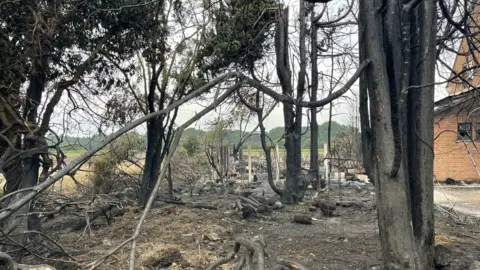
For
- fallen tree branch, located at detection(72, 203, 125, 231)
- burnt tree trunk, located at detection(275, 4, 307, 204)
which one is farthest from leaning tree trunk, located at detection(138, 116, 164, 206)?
burnt tree trunk, located at detection(275, 4, 307, 204)

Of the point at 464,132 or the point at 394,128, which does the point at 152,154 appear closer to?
the point at 464,132

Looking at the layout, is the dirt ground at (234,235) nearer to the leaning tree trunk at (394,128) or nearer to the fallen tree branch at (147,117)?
the leaning tree trunk at (394,128)

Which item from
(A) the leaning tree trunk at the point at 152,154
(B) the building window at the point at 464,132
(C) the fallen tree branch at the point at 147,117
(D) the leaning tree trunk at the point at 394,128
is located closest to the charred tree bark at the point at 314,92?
(B) the building window at the point at 464,132

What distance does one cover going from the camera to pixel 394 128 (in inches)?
144

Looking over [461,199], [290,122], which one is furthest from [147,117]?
[461,199]

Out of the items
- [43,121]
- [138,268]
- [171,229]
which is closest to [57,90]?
[43,121]

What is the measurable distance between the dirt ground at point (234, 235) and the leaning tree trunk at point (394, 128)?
1.19m

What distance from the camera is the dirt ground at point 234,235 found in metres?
5.59

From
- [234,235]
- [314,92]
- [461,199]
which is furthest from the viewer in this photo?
[461,199]

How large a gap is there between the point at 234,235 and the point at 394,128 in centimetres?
462

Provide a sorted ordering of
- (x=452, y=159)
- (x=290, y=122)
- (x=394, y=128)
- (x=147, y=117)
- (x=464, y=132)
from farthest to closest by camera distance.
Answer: (x=452, y=159)
(x=290, y=122)
(x=464, y=132)
(x=394, y=128)
(x=147, y=117)

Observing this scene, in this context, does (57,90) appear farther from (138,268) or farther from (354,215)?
(354,215)

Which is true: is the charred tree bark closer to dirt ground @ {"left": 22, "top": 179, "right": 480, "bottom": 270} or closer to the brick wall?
dirt ground @ {"left": 22, "top": 179, "right": 480, "bottom": 270}

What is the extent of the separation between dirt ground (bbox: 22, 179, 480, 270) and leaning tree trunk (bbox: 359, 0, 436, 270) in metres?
1.19
